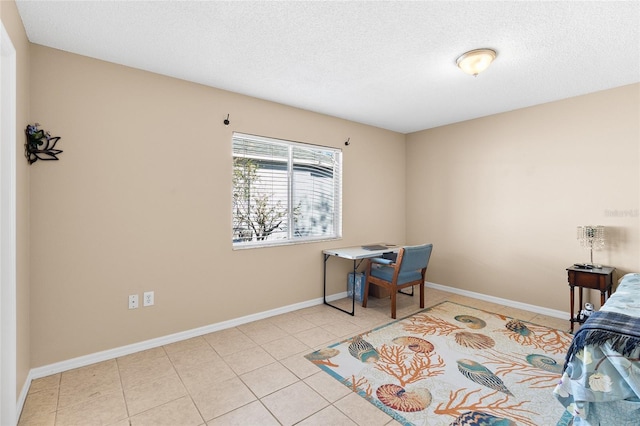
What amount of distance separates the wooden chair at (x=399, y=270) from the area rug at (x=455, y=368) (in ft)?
1.27

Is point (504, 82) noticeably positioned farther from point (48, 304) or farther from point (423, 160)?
point (48, 304)

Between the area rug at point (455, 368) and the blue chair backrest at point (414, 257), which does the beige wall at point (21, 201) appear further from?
the blue chair backrest at point (414, 257)

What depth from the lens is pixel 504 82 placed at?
2980mm

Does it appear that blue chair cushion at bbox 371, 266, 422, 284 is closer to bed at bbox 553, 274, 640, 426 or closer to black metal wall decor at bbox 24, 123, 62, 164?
bed at bbox 553, 274, 640, 426

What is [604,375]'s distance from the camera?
1528 mm

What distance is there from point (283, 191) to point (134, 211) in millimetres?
1565

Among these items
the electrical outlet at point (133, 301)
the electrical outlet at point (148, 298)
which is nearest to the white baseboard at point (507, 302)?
the electrical outlet at point (148, 298)

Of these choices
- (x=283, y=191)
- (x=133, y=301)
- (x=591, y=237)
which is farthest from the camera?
(x=283, y=191)

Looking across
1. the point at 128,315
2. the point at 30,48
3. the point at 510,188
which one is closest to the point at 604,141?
the point at 510,188

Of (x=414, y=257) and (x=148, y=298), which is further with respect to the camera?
(x=414, y=257)

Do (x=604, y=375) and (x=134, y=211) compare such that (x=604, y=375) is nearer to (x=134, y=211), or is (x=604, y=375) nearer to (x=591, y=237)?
(x=591, y=237)

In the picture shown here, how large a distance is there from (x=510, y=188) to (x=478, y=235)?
737mm

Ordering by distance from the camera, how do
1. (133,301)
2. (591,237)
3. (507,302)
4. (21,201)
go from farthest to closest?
1. (507,302)
2. (591,237)
3. (133,301)
4. (21,201)

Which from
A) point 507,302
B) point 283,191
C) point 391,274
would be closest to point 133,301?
point 283,191
